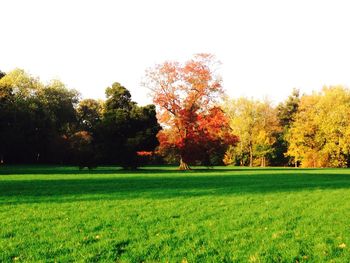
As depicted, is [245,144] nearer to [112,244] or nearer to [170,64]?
[170,64]

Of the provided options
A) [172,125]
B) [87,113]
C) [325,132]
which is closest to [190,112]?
[172,125]

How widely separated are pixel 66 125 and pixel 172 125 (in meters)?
38.1

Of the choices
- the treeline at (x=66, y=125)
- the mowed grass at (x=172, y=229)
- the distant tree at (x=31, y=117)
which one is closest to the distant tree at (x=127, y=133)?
the treeline at (x=66, y=125)

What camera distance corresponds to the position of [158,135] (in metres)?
48.7

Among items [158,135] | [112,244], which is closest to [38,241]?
[112,244]

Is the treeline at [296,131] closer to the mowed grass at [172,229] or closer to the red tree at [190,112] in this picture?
the red tree at [190,112]

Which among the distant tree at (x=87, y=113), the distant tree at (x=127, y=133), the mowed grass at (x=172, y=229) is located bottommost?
the mowed grass at (x=172, y=229)

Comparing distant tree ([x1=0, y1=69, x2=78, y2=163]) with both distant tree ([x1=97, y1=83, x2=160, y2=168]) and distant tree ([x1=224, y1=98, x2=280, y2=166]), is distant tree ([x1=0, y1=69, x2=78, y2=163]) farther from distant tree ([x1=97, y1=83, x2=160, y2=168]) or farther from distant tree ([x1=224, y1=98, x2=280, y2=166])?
distant tree ([x1=224, y1=98, x2=280, y2=166])

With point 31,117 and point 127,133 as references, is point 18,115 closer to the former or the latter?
point 31,117

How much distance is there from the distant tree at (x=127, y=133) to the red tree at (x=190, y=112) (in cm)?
147

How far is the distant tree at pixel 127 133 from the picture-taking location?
47.6 m

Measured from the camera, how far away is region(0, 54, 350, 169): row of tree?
4828 cm

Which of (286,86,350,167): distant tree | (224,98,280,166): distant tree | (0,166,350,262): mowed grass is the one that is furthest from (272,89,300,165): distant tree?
(0,166,350,262): mowed grass

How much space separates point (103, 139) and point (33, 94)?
32.3 m
